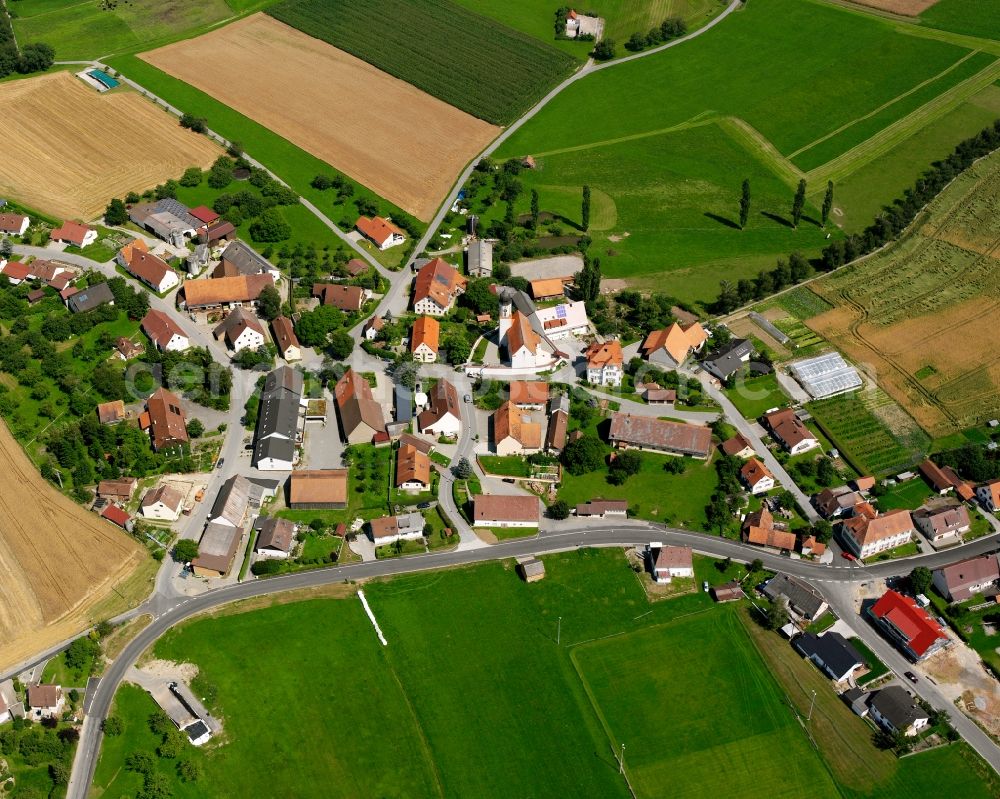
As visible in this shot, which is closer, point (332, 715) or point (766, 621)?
point (332, 715)

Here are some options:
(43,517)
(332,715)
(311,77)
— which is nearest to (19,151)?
(311,77)

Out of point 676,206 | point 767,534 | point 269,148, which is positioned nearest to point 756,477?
point 767,534

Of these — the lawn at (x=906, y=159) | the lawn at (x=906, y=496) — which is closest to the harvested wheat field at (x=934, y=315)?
the lawn at (x=906, y=159)

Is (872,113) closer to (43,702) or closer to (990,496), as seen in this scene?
(990,496)

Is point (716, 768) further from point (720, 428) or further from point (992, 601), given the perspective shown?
point (720, 428)

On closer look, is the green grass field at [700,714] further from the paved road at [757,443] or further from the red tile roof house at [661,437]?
the red tile roof house at [661,437]

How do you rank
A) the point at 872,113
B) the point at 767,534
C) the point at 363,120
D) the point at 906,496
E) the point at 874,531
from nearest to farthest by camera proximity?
the point at 874,531, the point at 767,534, the point at 906,496, the point at 363,120, the point at 872,113
